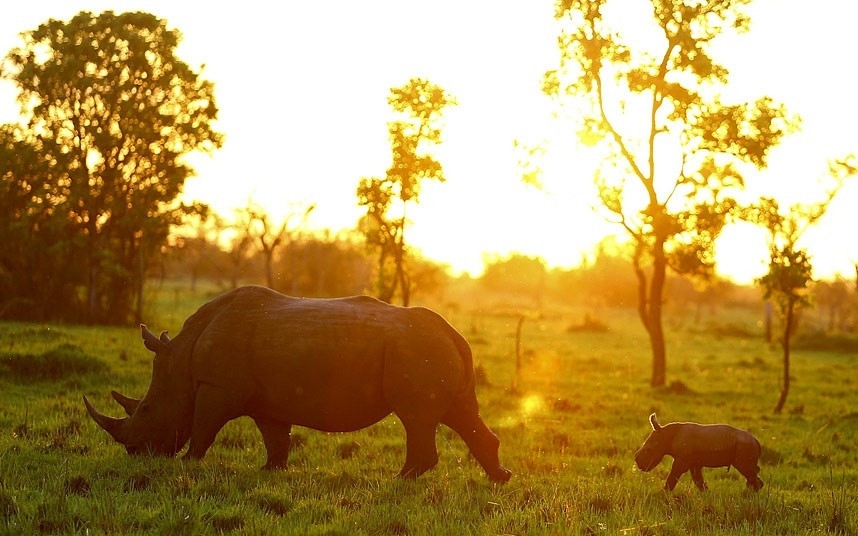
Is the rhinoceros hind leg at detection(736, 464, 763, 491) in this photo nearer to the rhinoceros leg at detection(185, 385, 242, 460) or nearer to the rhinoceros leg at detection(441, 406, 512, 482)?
the rhinoceros leg at detection(441, 406, 512, 482)

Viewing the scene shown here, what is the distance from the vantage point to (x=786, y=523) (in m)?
8.52

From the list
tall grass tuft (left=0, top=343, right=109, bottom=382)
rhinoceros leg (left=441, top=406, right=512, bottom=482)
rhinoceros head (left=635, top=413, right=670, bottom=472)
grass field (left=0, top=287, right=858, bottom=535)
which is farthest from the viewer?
tall grass tuft (left=0, top=343, right=109, bottom=382)

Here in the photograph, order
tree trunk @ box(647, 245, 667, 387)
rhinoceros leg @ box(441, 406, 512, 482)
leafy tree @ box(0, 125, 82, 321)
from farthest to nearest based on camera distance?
1. leafy tree @ box(0, 125, 82, 321)
2. tree trunk @ box(647, 245, 667, 387)
3. rhinoceros leg @ box(441, 406, 512, 482)

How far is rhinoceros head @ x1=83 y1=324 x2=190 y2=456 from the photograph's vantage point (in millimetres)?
10250

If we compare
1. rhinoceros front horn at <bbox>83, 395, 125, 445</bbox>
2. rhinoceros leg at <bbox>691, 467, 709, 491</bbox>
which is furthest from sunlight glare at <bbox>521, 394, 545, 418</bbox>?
rhinoceros front horn at <bbox>83, 395, 125, 445</bbox>

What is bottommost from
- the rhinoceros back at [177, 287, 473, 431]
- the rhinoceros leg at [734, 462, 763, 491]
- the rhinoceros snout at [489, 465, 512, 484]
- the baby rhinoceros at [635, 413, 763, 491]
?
the rhinoceros snout at [489, 465, 512, 484]

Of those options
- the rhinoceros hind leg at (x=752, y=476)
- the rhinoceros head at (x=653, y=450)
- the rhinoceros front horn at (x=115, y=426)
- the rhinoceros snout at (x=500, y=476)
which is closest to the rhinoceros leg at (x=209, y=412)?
the rhinoceros front horn at (x=115, y=426)

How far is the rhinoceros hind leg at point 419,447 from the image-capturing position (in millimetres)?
9609

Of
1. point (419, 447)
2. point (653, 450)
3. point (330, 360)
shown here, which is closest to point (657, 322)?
point (653, 450)

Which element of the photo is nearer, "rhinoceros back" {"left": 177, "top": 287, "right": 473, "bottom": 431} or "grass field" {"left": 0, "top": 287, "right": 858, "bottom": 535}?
"grass field" {"left": 0, "top": 287, "right": 858, "bottom": 535}

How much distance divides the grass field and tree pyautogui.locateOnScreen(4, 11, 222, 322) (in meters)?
11.8

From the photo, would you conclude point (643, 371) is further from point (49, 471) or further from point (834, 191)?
point (49, 471)

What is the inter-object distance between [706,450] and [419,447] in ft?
12.2

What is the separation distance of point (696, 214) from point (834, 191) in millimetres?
14003
